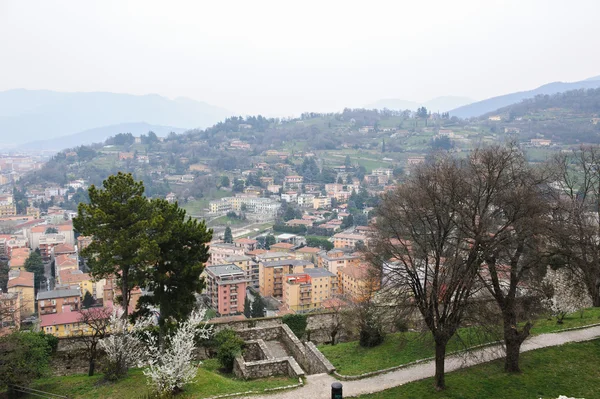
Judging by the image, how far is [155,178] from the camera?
119938 millimetres

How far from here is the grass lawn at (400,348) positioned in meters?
10.5

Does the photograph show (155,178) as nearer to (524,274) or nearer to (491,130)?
(491,130)

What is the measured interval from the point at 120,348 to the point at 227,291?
27.5 m

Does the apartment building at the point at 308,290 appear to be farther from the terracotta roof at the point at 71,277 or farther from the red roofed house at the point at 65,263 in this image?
the red roofed house at the point at 65,263

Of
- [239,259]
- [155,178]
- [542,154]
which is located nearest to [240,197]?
[155,178]

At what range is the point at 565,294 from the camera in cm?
1323

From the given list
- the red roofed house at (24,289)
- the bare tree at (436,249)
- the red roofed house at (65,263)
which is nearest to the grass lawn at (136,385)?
the bare tree at (436,249)

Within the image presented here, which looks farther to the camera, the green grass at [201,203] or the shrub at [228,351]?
the green grass at [201,203]

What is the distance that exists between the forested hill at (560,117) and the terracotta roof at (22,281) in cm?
10787

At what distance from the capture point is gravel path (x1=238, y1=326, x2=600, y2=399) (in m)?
9.02

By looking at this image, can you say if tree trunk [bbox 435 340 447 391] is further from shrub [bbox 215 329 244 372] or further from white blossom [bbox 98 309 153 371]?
white blossom [bbox 98 309 153 371]

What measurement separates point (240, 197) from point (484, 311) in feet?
289

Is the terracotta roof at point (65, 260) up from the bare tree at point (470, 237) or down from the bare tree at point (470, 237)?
down

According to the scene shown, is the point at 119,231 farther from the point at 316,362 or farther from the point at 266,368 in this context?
the point at 316,362
